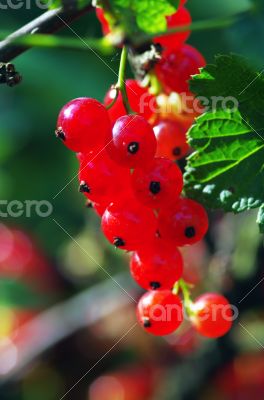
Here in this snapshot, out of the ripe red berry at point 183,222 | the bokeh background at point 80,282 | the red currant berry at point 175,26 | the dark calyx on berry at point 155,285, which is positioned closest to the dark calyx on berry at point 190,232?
the ripe red berry at point 183,222

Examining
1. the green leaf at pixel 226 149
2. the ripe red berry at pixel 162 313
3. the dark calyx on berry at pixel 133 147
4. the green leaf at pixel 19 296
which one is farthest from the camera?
the green leaf at pixel 19 296

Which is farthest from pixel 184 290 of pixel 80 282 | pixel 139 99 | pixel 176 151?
pixel 80 282

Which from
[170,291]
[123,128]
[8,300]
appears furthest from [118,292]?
[123,128]

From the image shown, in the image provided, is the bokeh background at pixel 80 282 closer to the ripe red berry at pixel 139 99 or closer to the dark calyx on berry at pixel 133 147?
the ripe red berry at pixel 139 99

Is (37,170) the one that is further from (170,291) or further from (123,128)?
(123,128)

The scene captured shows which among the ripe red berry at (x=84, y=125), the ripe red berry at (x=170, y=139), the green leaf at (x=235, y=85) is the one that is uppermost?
the ripe red berry at (x=84, y=125)

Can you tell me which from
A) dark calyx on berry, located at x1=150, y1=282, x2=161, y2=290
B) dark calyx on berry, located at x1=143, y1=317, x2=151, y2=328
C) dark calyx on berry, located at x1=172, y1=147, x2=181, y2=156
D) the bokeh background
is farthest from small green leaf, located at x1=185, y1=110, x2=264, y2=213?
the bokeh background

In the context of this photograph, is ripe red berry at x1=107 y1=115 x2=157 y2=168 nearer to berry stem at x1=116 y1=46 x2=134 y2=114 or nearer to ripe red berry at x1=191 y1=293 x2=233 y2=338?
berry stem at x1=116 y1=46 x2=134 y2=114

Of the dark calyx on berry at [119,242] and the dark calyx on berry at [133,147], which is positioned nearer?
the dark calyx on berry at [133,147]
